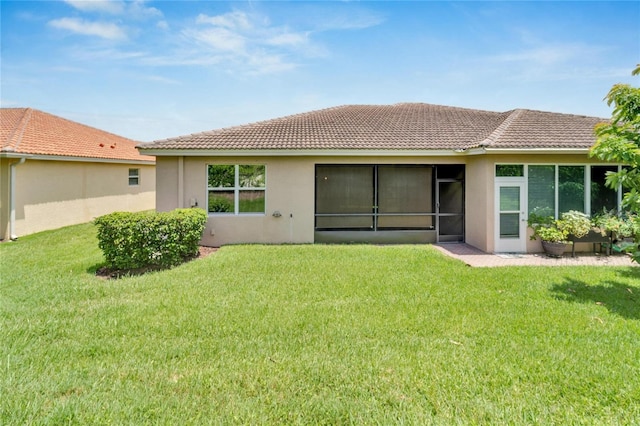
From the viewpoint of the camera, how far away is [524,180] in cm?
1140

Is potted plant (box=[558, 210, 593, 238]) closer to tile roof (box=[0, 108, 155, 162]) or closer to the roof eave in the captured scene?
the roof eave

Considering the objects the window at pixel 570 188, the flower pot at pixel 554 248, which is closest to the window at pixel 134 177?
the flower pot at pixel 554 248

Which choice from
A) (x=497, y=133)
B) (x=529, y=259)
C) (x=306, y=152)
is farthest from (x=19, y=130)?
(x=529, y=259)

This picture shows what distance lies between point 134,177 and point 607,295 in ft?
82.0

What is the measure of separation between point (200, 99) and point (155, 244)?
382 inches

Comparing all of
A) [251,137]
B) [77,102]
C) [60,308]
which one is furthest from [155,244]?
[77,102]

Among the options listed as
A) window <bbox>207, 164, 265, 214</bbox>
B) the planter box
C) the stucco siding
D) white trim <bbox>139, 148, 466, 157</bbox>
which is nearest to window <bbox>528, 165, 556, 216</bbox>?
the planter box

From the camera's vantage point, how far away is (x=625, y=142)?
21.9ft

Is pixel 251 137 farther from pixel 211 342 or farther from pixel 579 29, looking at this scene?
pixel 579 29

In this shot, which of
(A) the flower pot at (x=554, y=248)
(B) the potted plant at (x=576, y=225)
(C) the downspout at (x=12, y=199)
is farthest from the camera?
(C) the downspout at (x=12, y=199)

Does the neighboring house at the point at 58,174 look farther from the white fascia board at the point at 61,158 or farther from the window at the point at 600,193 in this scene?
the window at the point at 600,193

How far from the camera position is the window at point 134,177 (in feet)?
74.0

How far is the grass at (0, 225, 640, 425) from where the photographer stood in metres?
3.41

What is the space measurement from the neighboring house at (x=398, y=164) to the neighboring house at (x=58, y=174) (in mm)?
6783
